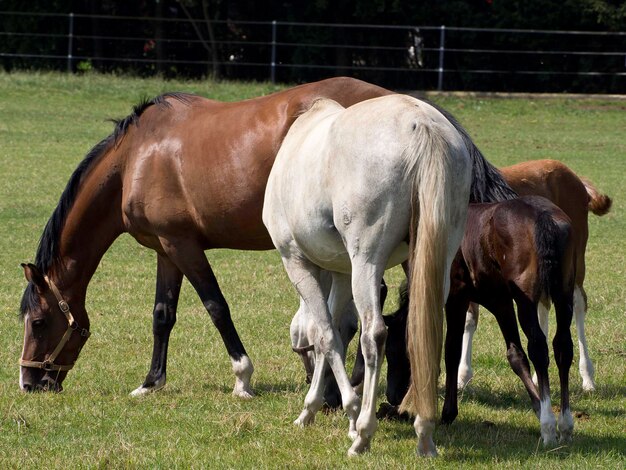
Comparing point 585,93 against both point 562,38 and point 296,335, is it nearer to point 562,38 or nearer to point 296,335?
point 562,38

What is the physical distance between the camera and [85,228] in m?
6.60

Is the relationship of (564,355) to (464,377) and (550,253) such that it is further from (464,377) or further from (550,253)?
(464,377)

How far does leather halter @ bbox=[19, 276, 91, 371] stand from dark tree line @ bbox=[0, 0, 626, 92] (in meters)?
21.4

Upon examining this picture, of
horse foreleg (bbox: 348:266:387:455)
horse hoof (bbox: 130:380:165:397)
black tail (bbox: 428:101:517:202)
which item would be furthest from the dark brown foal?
horse hoof (bbox: 130:380:165:397)

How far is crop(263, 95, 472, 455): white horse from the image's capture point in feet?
14.8

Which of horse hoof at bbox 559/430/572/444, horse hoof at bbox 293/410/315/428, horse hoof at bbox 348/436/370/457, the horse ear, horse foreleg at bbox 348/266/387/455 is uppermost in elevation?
horse foreleg at bbox 348/266/387/455

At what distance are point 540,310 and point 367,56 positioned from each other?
77.0 ft

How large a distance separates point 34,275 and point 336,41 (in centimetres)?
2347

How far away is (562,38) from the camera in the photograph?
91.9 feet

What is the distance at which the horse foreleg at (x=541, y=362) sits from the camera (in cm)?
504

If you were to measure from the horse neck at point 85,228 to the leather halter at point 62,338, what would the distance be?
0.05 metres

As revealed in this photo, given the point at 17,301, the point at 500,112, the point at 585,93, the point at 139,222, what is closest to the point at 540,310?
the point at 139,222

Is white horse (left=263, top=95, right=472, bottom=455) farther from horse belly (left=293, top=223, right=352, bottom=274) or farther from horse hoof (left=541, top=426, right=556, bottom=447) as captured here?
horse hoof (left=541, top=426, right=556, bottom=447)

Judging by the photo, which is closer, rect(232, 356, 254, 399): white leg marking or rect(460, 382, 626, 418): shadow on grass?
rect(460, 382, 626, 418): shadow on grass
